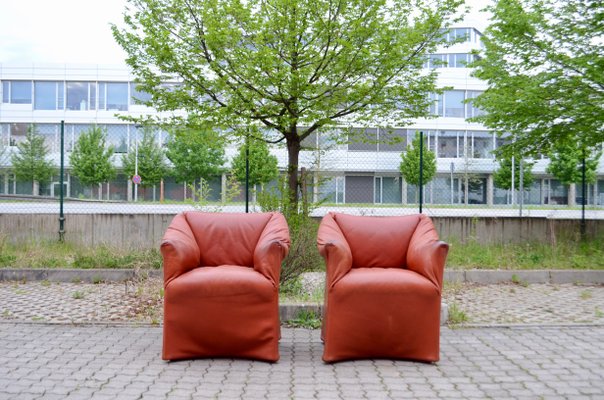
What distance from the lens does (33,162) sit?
63.6ft

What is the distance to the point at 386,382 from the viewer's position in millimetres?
4156

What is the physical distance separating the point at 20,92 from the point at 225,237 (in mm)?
40463

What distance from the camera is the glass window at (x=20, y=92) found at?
4047 cm

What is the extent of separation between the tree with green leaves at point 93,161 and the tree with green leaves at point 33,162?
108 centimetres

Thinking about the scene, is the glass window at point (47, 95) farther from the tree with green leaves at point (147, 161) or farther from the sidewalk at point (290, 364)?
the sidewalk at point (290, 364)

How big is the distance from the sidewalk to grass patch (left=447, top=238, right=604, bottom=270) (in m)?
2.51

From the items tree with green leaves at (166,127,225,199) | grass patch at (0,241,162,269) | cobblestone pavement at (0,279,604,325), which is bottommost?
cobblestone pavement at (0,279,604,325)

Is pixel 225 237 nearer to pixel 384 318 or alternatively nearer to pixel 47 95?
pixel 384 318

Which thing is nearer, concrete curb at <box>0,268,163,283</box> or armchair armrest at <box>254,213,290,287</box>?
armchair armrest at <box>254,213,290,287</box>

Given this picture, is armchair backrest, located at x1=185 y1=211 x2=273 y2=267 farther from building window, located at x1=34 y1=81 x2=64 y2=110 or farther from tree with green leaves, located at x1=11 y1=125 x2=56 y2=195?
building window, located at x1=34 y1=81 x2=64 y2=110

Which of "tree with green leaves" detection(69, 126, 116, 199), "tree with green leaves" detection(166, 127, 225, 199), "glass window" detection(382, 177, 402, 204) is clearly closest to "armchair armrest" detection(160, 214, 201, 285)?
"tree with green leaves" detection(166, 127, 225, 199)

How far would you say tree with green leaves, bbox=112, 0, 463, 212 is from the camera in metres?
8.46

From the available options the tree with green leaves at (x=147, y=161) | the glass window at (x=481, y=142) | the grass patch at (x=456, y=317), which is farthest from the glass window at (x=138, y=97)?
the glass window at (x=481, y=142)

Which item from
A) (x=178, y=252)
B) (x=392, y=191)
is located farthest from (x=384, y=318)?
(x=392, y=191)
